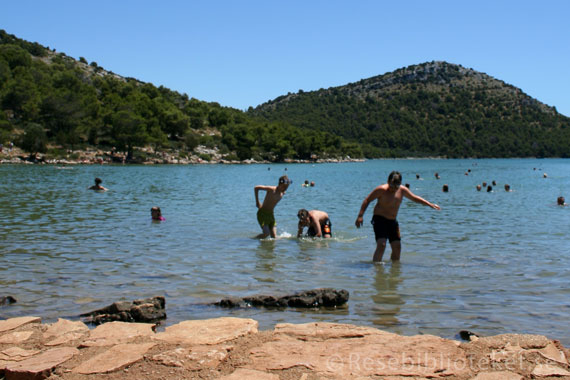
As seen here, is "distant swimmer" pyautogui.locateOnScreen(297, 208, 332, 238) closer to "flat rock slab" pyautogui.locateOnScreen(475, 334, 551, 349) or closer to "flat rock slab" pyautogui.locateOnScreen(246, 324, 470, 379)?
"flat rock slab" pyautogui.locateOnScreen(246, 324, 470, 379)

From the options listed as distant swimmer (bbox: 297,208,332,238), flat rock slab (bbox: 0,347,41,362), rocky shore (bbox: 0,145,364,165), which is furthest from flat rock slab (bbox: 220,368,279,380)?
rocky shore (bbox: 0,145,364,165)

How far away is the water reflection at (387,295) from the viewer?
20.2ft

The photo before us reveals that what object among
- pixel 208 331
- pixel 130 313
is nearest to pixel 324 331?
pixel 208 331

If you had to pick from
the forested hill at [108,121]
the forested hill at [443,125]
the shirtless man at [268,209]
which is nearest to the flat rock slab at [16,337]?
the shirtless man at [268,209]

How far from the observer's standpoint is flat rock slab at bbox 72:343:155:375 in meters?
4.07

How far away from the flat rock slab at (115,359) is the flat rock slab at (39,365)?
0.70 ft

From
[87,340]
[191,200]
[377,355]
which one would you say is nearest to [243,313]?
[87,340]

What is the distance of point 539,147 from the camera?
179500mm

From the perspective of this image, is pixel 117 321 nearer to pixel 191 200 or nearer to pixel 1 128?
pixel 191 200

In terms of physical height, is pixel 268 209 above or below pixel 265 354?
above

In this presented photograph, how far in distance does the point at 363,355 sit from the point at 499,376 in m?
1.02

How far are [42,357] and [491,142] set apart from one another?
191 metres

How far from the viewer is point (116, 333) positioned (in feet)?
16.3

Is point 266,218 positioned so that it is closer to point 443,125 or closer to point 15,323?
point 15,323
